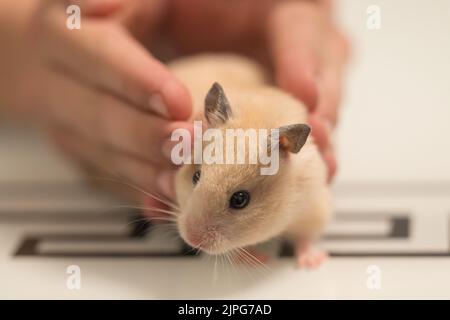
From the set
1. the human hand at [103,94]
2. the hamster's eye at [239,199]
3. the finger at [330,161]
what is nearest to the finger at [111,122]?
the human hand at [103,94]

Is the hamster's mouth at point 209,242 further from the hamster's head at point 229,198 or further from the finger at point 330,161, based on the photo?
the finger at point 330,161

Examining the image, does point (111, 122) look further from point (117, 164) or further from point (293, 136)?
point (293, 136)

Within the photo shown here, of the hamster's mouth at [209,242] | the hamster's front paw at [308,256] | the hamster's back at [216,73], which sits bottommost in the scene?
the hamster's front paw at [308,256]

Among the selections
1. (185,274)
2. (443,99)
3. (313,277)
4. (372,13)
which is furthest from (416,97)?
(185,274)

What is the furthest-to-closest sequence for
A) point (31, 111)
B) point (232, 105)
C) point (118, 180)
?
point (31, 111), point (118, 180), point (232, 105)

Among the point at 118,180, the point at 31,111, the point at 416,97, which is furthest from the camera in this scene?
the point at 31,111

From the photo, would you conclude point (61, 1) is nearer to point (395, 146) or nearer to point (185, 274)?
point (185, 274)

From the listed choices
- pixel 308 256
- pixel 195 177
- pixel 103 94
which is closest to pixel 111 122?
pixel 103 94
